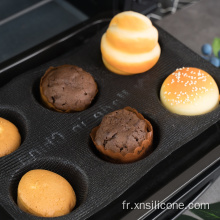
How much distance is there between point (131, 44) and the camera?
1047mm

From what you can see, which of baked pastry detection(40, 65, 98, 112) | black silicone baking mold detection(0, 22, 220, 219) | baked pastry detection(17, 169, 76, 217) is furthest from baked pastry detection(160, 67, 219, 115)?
baked pastry detection(17, 169, 76, 217)

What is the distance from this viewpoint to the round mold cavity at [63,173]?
917 millimetres

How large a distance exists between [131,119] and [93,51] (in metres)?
0.27

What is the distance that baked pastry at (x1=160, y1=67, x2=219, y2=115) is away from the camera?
3.39ft

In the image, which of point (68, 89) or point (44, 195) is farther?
point (68, 89)

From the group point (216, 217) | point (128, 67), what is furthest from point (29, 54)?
point (216, 217)

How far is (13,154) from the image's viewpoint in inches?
37.2

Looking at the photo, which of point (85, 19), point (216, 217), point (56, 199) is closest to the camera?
point (56, 199)

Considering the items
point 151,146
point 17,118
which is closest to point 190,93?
point 151,146

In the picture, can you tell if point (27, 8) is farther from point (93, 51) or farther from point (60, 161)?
point (60, 161)

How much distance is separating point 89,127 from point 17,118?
165 mm

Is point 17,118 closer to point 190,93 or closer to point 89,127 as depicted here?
point 89,127

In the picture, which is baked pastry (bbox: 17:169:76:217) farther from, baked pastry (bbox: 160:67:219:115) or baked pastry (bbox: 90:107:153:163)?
baked pastry (bbox: 160:67:219:115)

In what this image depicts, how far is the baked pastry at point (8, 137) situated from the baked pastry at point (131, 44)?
0.91 ft
